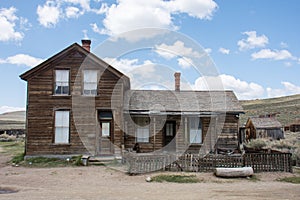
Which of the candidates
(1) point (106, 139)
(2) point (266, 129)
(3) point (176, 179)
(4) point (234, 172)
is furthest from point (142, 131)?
(2) point (266, 129)

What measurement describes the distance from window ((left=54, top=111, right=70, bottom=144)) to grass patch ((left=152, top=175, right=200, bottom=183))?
7642 millimetres

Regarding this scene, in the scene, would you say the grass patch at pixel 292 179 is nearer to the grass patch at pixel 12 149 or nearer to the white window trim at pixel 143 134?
the white window trim at pixel 143 134

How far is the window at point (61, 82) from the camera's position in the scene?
19.4 metres

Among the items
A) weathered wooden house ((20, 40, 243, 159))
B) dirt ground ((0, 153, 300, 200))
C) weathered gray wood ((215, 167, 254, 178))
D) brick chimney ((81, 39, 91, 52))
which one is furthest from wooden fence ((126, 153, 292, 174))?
brick chimney ((81, 39, 91, 52))

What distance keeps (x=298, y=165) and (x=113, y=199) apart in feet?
41.2

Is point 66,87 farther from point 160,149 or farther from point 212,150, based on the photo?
point 212,150

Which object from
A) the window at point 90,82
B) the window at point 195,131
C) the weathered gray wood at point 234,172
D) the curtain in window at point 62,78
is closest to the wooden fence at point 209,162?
the weathered gray wood at point 234,172

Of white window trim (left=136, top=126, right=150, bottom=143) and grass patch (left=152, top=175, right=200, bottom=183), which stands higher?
white window trim (left=136, top=126, right=150, bottom=143)

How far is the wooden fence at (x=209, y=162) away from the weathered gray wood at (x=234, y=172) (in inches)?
37.8

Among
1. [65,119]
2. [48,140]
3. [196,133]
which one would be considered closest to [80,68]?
[65,119]

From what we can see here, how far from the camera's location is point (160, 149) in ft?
72.1

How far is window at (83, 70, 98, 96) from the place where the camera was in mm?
19484

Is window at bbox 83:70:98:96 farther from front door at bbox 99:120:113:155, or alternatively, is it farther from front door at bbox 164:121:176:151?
front door at bbox 164:121:176:151

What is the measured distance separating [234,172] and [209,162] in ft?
5.02
